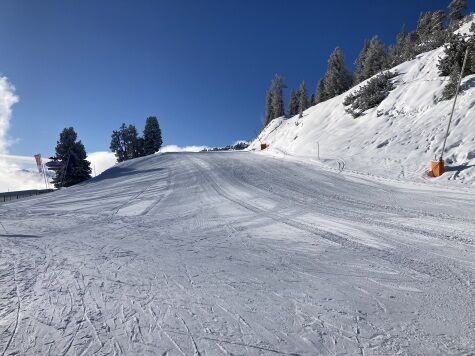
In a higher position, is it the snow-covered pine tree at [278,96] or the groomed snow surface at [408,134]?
the snow-covered pine tree at [278,96]

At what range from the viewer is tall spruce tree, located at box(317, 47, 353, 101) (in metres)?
48.6

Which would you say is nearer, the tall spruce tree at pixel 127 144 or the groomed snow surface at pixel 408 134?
the groomed snow surface at pixel 408 134

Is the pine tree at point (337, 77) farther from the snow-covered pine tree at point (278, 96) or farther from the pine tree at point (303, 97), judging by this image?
the snow-covered pine tree at point (278, 96)

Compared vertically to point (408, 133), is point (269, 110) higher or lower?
higher

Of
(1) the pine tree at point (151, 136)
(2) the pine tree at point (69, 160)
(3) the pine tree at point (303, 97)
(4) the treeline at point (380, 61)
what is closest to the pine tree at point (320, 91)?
(4) the treeline at point (380, 61)

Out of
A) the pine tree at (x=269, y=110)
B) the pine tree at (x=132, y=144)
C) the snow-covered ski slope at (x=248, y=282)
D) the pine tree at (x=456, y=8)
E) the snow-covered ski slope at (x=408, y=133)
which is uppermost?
the pine tree at (x=456, y=8)

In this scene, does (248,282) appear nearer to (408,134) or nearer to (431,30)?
(408,134)

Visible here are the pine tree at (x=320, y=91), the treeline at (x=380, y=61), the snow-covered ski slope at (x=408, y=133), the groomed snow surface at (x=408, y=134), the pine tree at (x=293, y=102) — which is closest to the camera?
the groomed snow surface at (x=408, y=134)

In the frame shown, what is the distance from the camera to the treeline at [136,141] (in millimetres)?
58219

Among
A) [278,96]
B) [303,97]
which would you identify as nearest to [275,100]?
[278,96]

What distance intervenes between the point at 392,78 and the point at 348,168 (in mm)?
14873

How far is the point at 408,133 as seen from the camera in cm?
1656

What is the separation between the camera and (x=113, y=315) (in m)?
3.24

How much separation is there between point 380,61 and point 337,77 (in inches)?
313
